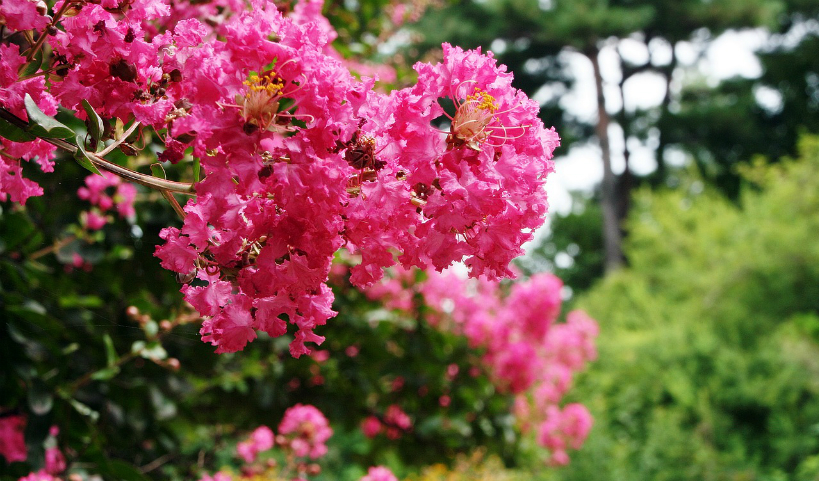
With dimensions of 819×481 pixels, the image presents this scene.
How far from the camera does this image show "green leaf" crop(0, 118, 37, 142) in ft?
2.21

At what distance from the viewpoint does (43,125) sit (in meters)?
0.64

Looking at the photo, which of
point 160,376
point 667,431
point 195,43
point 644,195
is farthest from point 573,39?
point 195,43

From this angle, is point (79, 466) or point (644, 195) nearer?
point (79, 466)

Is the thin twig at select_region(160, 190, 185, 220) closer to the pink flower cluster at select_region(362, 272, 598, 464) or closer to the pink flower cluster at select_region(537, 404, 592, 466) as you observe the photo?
the pink flower cluster at select_region(362, 272, 598, 464)

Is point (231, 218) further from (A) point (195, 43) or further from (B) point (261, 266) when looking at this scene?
(A) point (195, 43)

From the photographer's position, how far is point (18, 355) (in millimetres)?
1434

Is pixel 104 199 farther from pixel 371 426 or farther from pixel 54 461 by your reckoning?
pixel 371 426

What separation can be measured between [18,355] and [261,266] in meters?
1.04

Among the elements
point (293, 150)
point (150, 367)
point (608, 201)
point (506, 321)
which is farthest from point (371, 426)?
point (608, 201)

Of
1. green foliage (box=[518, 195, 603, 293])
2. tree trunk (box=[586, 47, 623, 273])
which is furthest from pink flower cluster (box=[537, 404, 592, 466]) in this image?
green foliage (box=[518, 195, 603, 293])

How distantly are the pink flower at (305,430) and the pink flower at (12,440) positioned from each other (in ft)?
2.98

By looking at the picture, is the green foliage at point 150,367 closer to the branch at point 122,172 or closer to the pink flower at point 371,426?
the pink flower at point 371,426

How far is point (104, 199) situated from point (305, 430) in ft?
3.31

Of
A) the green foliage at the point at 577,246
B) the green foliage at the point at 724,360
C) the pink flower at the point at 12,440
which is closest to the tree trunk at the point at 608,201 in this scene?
the green foliage at the point at 577,246
